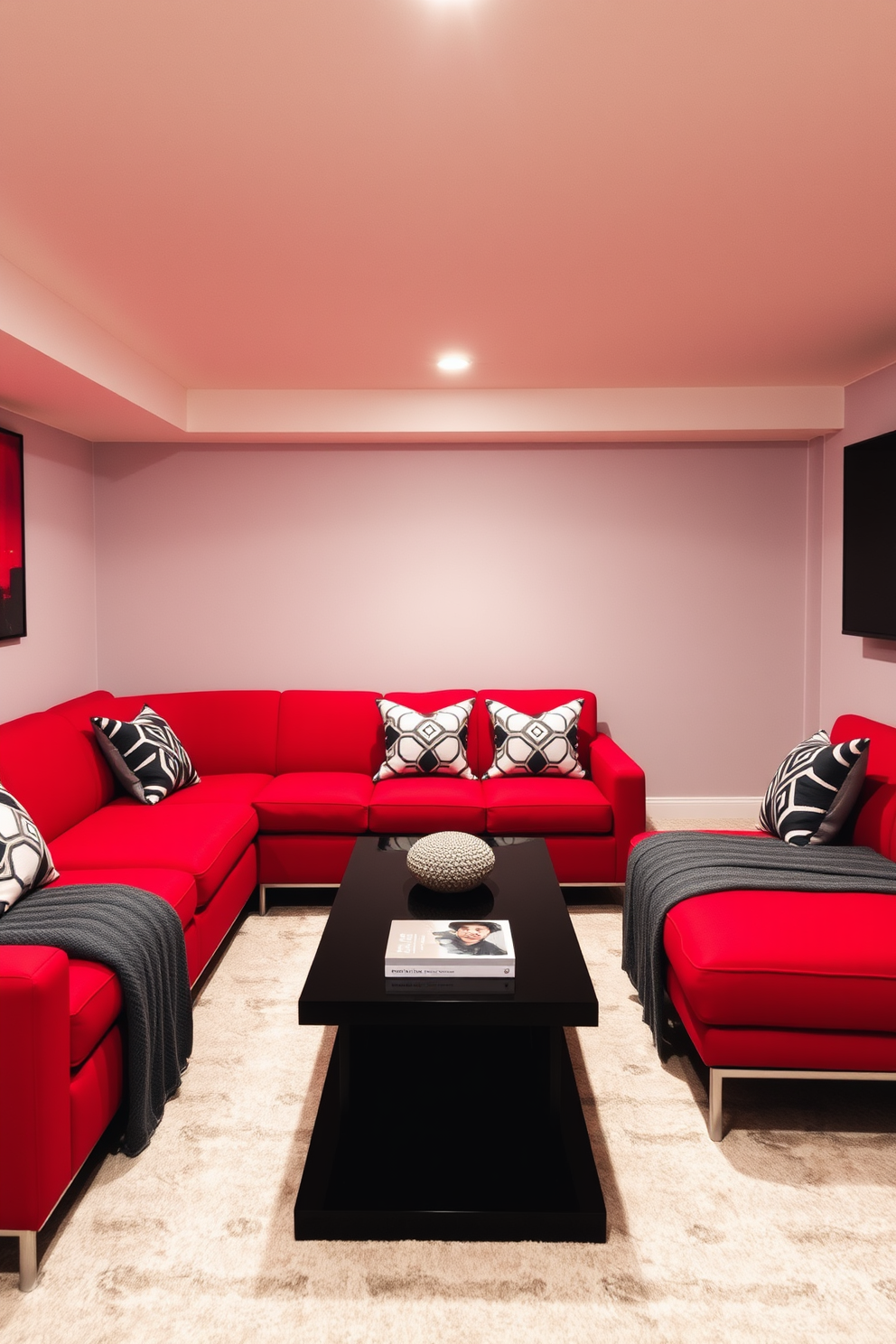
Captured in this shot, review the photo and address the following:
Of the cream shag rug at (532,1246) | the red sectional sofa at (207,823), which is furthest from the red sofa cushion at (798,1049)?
the red sectional sofa at (207,823)

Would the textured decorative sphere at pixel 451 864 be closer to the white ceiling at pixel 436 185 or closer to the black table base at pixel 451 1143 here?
the black table base at pixel 451 1143

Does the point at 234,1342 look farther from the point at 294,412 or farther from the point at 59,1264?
the point at 294,412

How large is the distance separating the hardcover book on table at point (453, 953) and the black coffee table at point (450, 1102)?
4 cm

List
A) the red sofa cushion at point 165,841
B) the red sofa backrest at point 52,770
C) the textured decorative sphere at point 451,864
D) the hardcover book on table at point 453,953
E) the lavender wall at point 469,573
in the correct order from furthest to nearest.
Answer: the lavender wall at point 469,573
the red sofa backrest at point 52,770
the red sofa cushion at point 165,841
the textured decorative sphere at point 451,864
the hardcover book on table at point 453,953

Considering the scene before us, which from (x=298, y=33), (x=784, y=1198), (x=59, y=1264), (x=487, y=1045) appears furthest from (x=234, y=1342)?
(x=298, y=33)

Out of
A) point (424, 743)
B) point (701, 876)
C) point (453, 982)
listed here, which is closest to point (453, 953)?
point (453, 982)

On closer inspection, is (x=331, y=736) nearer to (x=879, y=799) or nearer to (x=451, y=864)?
(x=451, y=864)

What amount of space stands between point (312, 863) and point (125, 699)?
139 centimetres

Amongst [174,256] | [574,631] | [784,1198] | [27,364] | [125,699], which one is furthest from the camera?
[574,631]

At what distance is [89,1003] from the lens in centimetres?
201

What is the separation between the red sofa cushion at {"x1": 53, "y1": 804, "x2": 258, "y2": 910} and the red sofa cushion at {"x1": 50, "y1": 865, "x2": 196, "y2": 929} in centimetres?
6

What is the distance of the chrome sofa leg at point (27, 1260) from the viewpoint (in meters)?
1.76

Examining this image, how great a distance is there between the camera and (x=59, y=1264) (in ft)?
6.03

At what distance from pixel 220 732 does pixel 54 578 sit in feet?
3.84
